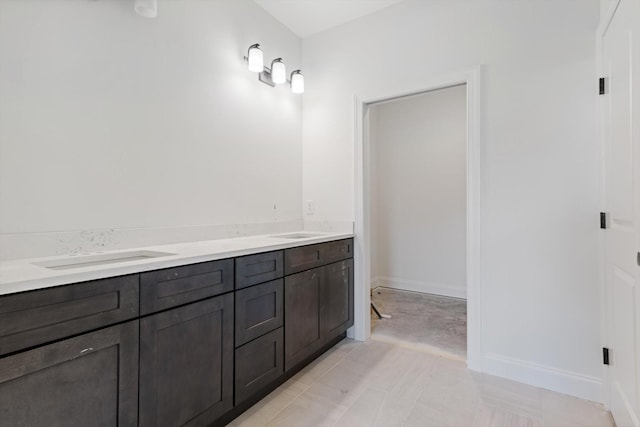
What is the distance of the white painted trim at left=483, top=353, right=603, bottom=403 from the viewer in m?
1.82

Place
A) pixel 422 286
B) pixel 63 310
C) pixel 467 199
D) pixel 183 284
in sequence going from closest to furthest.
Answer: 1. pixel 63 310
2. pixel 183 284
3. pixel 467 199
4. pixel 422 286

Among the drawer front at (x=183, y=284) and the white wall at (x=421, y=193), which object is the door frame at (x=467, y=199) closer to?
the drawer front at (x=183, y=284)

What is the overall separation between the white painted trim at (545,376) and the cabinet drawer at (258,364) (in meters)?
1.43

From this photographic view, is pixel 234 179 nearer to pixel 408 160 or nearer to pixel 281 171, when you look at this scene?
pixel 281 171

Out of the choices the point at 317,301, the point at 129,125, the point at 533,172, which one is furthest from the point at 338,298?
the point at 129,125

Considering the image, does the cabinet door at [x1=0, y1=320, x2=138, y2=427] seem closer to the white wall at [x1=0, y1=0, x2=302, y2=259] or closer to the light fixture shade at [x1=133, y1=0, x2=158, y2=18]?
the white wall at [x1=0, y1=0, x2=302, y2=259]

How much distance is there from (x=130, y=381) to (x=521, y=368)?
7.31ft

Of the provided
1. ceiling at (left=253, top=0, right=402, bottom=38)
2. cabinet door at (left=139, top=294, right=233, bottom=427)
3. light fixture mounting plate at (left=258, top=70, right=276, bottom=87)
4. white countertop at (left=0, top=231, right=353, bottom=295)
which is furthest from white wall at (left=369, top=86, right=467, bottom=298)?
cabinet door at (left=139, top=294, right=233, bottom=427)

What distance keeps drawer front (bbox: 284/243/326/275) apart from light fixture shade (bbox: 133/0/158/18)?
Result: 1491 mm

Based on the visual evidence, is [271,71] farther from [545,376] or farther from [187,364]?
[545,376]

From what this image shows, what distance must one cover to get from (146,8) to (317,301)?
2010mm

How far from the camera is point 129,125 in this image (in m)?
1.70

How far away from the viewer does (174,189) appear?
6.30ft

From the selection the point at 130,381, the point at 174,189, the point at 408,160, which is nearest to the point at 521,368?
the point at 130,381
